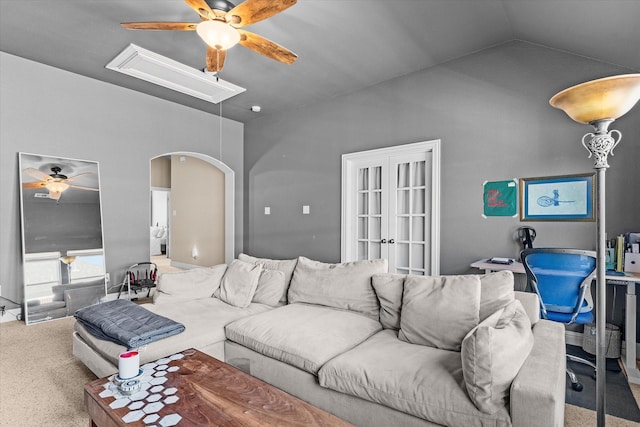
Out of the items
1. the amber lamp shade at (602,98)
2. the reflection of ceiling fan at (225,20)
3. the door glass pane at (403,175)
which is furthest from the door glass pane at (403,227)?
the amber lamp shade at (602,98)

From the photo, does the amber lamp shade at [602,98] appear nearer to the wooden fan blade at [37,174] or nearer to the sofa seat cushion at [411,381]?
the sofa seat cushion at [411,381]

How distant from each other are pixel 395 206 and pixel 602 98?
2.99 meters

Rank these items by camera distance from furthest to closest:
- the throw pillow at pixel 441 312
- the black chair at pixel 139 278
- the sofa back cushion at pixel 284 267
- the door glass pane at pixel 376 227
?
the door glass pane at pixel 376 227, the black chair at pixel 139 278, the sofa back cushion at pixel 284 267, the throw pillow at pixel 441 312

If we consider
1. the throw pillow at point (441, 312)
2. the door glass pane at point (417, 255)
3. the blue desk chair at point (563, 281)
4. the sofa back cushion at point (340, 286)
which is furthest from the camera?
the door glass pane at point (417, 255)

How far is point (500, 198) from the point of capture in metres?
3.51

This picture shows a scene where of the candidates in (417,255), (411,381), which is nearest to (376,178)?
(417,255)

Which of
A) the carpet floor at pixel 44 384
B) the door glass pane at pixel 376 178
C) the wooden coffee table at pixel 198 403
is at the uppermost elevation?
the door glass pane at pixel 376 178

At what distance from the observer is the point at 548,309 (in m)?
2.64

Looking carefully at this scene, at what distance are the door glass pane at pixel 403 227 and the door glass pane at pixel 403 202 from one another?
0.26ft

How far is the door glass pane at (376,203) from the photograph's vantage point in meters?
4.57

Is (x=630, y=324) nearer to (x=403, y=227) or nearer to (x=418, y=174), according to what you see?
(x=403, y=227)

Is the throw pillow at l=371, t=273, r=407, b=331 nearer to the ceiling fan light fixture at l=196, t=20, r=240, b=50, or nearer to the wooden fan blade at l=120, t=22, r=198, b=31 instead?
the ceiling fan light fixture at l=196, t=20, r=240, b=50

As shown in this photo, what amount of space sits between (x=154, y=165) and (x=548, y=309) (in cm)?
913

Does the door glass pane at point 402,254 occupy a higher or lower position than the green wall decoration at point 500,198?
lower
